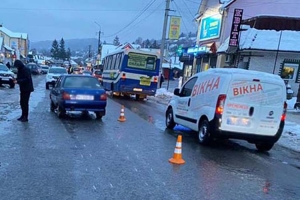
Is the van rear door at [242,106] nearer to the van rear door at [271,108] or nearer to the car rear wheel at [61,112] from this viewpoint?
the van rear door at [271,108]

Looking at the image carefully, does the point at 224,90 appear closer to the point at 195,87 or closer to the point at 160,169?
A: the point at 195,87

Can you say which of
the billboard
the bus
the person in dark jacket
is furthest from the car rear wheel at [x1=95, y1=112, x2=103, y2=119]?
the billboard

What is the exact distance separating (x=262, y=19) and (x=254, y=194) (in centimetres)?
2168

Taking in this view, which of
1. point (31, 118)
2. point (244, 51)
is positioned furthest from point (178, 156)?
point (244, 51)

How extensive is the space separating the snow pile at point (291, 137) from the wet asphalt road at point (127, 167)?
668 mm

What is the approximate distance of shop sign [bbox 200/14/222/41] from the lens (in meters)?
30.8

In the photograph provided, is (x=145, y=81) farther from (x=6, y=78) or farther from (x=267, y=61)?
(x=6, y=78)

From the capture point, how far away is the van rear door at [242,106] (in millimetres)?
8641

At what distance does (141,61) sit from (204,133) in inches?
559

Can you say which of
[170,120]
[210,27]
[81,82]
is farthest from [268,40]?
[81,82]

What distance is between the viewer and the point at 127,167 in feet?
21.3

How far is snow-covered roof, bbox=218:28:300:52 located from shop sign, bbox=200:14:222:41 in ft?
21.0

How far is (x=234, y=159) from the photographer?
7.99 m

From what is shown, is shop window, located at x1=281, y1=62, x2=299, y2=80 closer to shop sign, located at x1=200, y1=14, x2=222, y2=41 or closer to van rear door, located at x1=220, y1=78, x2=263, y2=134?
shop sign, located at x1=200, y1=14, x2=222, y2=41
